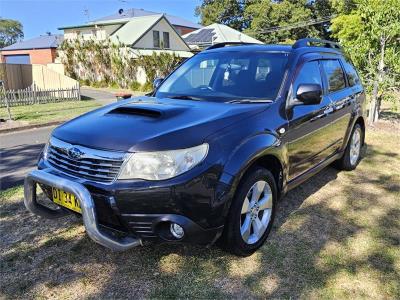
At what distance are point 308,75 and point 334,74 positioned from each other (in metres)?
0.98

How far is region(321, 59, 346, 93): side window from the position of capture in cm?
482

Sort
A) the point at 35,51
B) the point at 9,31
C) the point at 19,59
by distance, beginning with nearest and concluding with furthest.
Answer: the point at 35,51 < the point at 19,59 < the point at 9,31

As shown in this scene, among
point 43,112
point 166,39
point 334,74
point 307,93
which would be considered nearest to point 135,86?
point 166,39

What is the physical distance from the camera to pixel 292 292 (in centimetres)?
300

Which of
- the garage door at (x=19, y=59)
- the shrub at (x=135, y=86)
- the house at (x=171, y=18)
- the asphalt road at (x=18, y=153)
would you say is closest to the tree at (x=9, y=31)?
the garage door at (x=19, y=59)

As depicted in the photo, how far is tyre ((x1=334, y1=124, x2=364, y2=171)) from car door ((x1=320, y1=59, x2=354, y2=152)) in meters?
0.48

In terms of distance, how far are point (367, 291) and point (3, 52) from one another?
52339 millimetres

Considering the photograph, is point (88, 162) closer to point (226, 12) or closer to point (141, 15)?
point (141, 15)

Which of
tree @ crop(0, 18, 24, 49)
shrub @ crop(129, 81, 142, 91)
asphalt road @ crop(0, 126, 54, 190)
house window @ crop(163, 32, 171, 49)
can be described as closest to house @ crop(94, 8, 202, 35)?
house window @ crop(163, 32, 171, 49)

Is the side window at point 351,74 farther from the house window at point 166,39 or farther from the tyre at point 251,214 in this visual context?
the house window at point 166,39

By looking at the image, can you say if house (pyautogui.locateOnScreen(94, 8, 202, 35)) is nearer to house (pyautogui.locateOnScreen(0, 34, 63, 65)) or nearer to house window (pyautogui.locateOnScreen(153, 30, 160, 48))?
house (pyautogui.locateOnScreen(0, 34, 63, 65))

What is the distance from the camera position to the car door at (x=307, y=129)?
152 inches

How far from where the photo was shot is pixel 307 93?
374 centimetres

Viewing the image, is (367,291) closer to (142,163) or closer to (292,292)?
(292,292)
